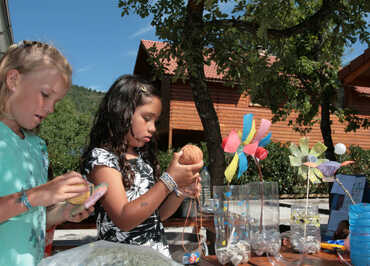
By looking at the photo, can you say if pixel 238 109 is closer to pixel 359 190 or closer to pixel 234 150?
pixel 359 190

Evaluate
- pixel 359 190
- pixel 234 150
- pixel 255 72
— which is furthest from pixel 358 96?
pixel 234 150

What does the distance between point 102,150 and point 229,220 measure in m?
0.63

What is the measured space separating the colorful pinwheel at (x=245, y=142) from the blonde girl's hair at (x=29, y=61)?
2.29 ft

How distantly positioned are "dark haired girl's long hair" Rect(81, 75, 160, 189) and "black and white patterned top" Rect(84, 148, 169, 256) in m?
0.05

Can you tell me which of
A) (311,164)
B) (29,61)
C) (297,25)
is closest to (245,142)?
(311,164)

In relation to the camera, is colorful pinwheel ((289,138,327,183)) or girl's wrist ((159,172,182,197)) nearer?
girl's wrist ((159,172,182,197))

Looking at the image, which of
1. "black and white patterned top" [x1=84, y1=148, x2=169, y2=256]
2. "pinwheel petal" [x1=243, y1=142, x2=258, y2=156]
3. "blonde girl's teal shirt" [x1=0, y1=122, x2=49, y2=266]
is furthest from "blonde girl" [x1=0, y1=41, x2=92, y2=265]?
"pinwheel petal" [x1=243, y1=142, x2=258, y2=156]

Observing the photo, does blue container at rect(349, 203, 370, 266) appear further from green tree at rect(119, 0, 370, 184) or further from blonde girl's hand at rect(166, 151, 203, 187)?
green tree at rect(119, 0, 370, 184)

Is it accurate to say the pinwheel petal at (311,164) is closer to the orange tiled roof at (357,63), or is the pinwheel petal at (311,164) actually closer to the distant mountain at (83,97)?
the orange tiled roof at (357,63)

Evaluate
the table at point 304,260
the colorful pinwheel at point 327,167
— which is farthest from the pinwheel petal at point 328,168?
the table at point 304,260

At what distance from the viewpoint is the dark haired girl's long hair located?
145cm

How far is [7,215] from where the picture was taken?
98cm

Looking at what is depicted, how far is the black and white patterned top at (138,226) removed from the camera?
1372 mm

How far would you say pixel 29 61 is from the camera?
1.18 m
